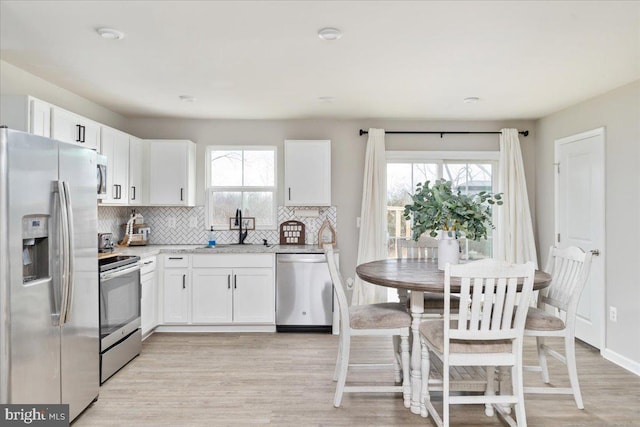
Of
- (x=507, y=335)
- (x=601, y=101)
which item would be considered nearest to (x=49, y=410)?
(x=507, y=335)

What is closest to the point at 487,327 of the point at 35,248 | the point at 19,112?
the point at 35,248

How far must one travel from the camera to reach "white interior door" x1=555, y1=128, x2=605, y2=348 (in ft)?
12.2

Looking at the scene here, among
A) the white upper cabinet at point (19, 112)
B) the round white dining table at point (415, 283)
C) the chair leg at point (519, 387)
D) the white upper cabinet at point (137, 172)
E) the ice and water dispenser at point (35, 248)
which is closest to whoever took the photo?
→ the ice and water dispenser at point (35, 248)

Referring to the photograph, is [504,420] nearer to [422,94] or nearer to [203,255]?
[422,94]

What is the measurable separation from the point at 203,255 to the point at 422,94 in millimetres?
2816

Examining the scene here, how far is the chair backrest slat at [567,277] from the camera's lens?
2.67 metres

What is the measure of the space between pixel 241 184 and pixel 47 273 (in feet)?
9.37

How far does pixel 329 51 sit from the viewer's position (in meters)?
2.76

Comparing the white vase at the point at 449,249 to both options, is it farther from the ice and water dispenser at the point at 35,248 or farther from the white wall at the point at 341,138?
the ice and water dispenser at the point at 35,248

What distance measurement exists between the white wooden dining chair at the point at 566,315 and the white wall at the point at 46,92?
423 cm

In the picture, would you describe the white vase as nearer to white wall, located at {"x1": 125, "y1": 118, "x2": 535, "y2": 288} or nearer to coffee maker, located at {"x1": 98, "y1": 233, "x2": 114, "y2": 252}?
white wall, located at {"x1": 125, "y1": 118, "x2": 535, "y2": 288}

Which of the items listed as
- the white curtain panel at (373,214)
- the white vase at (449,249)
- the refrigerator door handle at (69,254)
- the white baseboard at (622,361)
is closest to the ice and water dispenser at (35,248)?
the refrigerator door handle at (69,254)

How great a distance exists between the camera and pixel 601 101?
148 inches

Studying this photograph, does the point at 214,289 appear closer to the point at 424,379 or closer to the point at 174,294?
the point at 174,294
